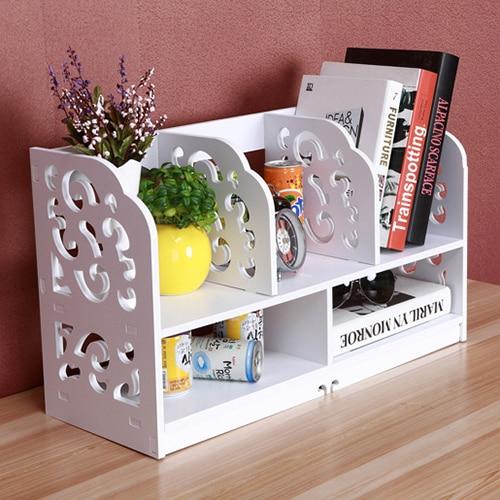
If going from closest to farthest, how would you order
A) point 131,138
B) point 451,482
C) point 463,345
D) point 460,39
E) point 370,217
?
point 451,482
point 131,138
point 370,217
point 463,345
point 460,39

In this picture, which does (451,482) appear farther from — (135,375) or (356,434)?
(135,375)

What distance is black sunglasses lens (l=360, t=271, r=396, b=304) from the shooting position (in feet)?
5.18

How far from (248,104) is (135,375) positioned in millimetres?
577

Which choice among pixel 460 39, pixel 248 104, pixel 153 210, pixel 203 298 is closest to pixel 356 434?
pixel 203 298

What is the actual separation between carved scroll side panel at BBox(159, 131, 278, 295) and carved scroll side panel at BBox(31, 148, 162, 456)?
0.46ft

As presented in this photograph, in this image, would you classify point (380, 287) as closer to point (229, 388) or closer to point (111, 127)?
point (229, 388)

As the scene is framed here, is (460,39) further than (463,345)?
Yes

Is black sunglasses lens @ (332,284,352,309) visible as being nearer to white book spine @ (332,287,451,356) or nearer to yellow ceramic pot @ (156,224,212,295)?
white book spine @ (332,287,451,356)

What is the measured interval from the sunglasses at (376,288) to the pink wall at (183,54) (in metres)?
0.33

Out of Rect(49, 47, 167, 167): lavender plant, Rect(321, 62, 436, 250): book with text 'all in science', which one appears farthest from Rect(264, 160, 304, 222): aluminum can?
Rect(49, 47, 167, 167): lavender plant

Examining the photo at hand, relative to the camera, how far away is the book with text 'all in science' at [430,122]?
1.53 m

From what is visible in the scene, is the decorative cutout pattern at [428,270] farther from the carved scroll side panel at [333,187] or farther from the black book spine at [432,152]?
the carved scroll side panel at [333,187]

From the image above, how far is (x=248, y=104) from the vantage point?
5.52ft

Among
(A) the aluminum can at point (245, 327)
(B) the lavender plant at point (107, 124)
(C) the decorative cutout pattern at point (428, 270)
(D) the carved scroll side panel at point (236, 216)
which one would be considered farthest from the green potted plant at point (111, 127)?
(C) the decorative cutout pattern at point (428, 270)
